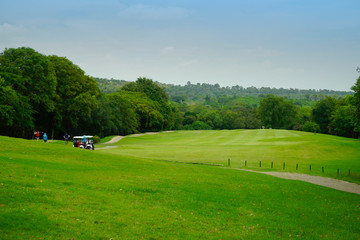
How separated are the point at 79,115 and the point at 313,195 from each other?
60.3 meters

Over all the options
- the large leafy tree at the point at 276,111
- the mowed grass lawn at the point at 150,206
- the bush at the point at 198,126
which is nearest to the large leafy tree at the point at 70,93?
the mowed grass lawn at the point at 150,206

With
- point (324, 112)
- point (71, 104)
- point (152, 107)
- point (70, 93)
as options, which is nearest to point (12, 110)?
point (71, 104)

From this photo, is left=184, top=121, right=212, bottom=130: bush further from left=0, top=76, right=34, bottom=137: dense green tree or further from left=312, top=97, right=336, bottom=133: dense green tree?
left=0, top=76, right=34, bottom=137: dense green tree

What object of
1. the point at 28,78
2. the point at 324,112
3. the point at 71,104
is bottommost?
the point at 71,104

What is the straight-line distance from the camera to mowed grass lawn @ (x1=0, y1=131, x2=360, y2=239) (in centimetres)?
1041

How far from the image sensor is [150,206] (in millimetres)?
14047

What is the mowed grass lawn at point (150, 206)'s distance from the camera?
10406 millimetres

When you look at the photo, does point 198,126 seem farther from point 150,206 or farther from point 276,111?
point 150,206

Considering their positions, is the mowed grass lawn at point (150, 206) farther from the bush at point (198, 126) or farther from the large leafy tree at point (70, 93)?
the bush at point (198, 126)

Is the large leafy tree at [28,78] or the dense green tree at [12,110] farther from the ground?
the large leafy tree at [28,78]

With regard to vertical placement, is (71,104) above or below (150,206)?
above

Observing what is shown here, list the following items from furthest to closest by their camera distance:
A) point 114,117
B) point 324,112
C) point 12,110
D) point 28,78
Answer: point 324,112, point 114,117, point 28,78, point 12,110

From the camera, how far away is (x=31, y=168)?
58.5 ft

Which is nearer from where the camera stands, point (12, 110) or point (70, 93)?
point (12, 110)
